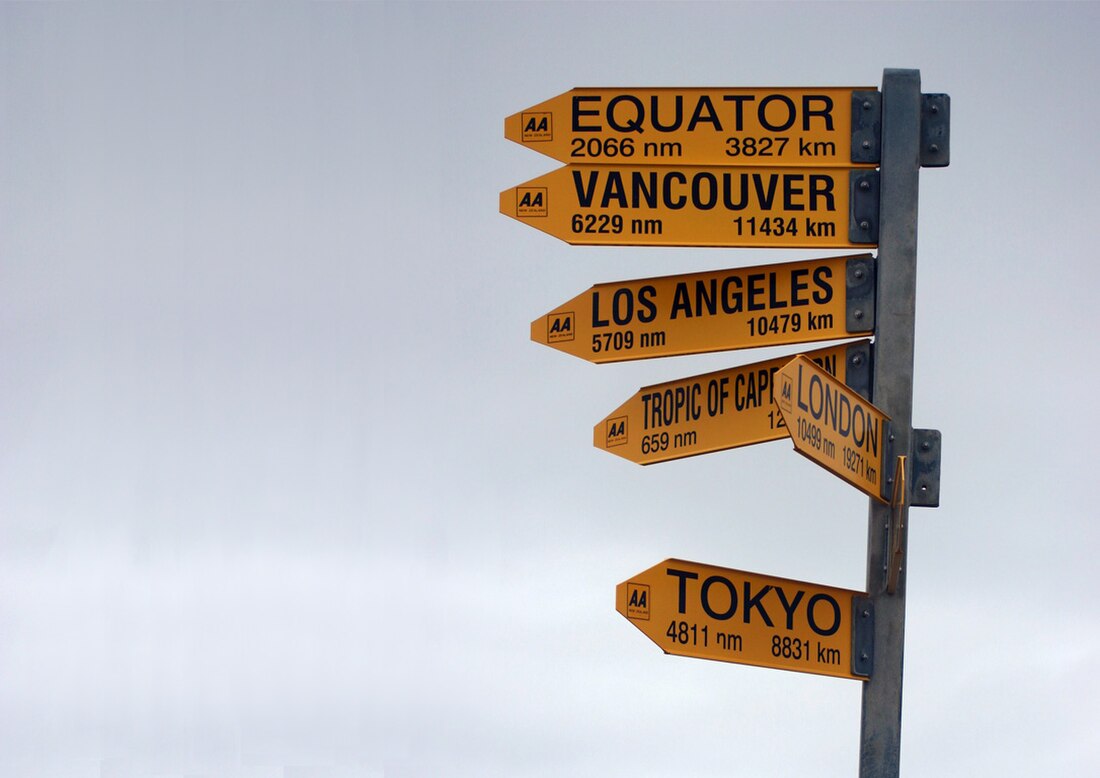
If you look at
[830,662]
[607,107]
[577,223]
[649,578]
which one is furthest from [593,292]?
[830,662]

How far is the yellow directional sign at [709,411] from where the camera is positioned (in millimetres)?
6223

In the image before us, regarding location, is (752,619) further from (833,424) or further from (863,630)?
(833,424)

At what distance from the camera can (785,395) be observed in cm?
514

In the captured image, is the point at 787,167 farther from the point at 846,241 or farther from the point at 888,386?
the point at 888,386

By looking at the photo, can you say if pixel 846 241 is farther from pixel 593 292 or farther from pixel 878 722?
pixel 878 722

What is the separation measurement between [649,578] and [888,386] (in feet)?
3.84

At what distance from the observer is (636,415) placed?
6406 mm

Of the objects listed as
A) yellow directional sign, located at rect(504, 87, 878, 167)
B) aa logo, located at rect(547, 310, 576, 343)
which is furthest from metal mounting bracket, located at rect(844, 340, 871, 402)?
aa logo, located at rect(547, 310, 576, 343)

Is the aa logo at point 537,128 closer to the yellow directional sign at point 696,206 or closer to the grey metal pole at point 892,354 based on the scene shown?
the yellow directional sign at point 696,206

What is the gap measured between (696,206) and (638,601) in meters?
1.53

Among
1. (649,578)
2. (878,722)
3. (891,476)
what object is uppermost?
(891,476)

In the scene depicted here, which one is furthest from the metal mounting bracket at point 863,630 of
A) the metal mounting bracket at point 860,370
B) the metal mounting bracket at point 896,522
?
the metal mounting bracket at point 860,370

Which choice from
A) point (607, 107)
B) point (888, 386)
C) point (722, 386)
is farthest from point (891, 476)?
point (607, 107)

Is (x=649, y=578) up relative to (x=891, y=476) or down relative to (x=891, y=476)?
down
